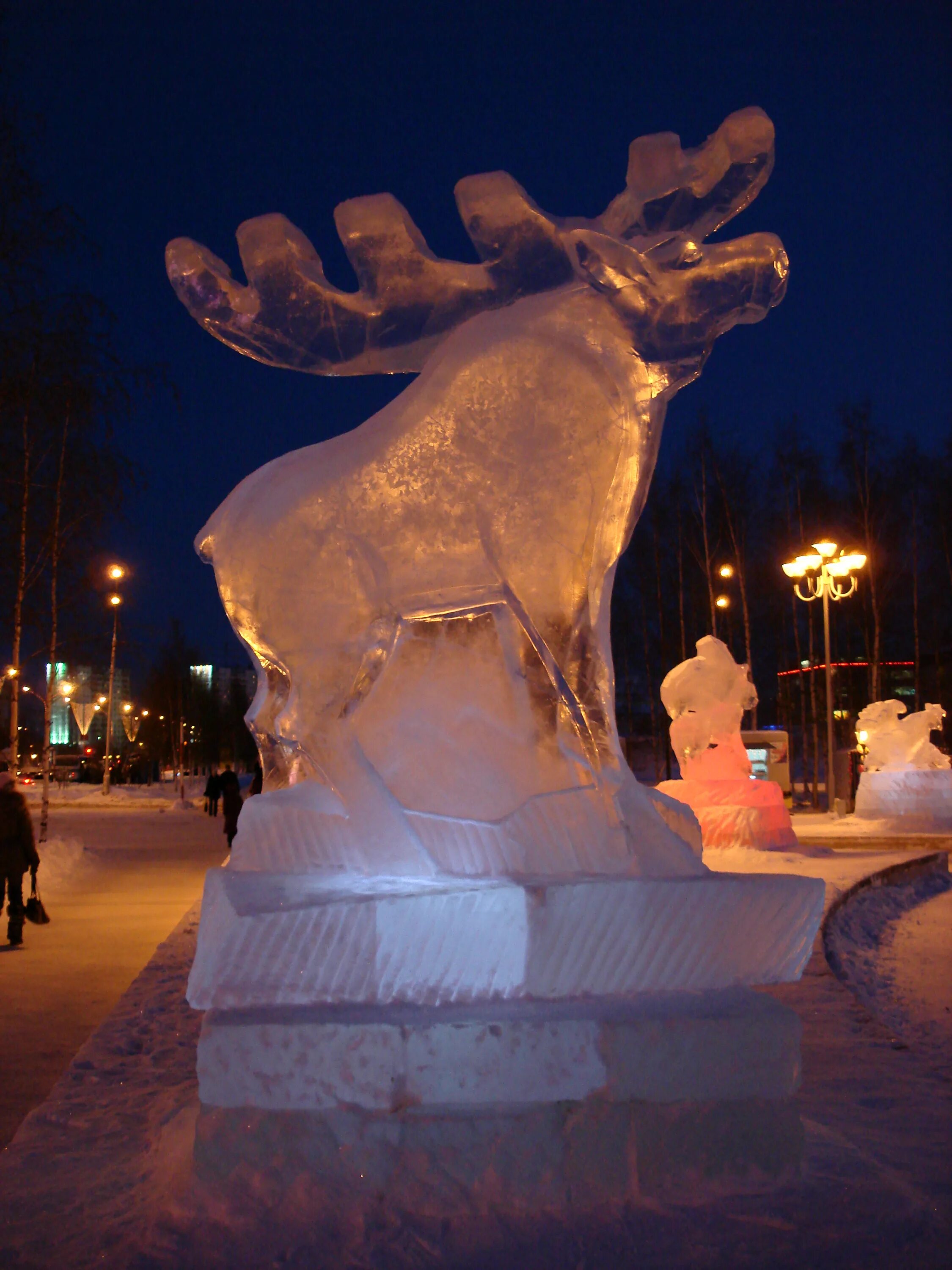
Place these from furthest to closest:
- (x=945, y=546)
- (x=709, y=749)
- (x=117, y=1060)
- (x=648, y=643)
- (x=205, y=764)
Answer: (x=205, y=764), (x=648, y=643), (x=945, y=546), (x=709, y=749), (x=117, y=1060)

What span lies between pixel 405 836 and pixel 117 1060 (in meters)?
1.99

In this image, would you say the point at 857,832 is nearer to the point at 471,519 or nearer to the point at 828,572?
the point at 828,572

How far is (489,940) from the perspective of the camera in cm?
276

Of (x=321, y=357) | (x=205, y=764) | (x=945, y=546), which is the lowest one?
(x=205, y=764)

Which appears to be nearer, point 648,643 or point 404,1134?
point 404,1134

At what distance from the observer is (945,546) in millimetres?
25328

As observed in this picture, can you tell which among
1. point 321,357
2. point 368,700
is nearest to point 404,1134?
point 368,700

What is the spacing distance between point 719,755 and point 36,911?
7.88 meters

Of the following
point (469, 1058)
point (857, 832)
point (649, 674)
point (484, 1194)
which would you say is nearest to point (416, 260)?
point (469, 1058)

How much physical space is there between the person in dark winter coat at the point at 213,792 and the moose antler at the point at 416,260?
14251mm

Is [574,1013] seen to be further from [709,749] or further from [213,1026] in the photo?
[709,749]

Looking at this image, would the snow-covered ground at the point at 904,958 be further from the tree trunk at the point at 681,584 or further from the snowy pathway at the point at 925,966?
the tree trunk at the point at 681,584

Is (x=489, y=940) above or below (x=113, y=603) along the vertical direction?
below

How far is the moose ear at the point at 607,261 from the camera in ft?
10.7
